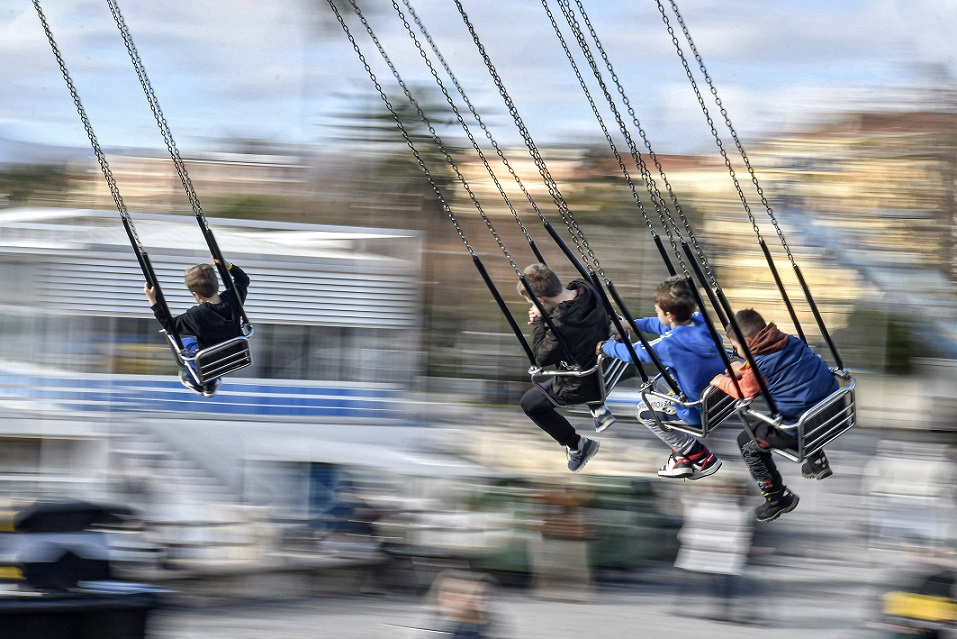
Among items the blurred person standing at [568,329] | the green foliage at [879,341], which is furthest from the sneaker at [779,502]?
the green foliage at [879,341]

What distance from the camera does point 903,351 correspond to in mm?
23703

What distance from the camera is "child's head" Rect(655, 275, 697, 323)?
313 inches

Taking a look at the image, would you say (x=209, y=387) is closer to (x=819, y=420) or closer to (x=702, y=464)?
(x=702, y=464)

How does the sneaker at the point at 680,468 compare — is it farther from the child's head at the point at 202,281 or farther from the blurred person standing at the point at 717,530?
the blurred person standing at the point at 717,530

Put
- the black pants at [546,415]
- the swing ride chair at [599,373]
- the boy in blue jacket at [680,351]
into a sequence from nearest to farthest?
the boy in blue jacket at [680,351] < the swing ride chair at [599,373] < the black pants at [546,415]

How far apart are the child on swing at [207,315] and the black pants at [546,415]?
226 centimetres

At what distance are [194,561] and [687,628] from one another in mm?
5710

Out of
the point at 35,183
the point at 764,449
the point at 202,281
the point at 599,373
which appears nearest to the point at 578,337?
the point at 599,373

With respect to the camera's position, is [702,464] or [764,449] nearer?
[764,449]

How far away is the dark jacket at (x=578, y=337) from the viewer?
8.36 m

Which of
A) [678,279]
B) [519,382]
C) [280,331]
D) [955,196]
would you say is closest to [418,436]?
[280,331]

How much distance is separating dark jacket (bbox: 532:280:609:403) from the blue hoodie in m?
0.38

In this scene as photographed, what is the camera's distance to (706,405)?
307 inches

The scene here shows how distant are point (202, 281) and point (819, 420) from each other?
4635mm
